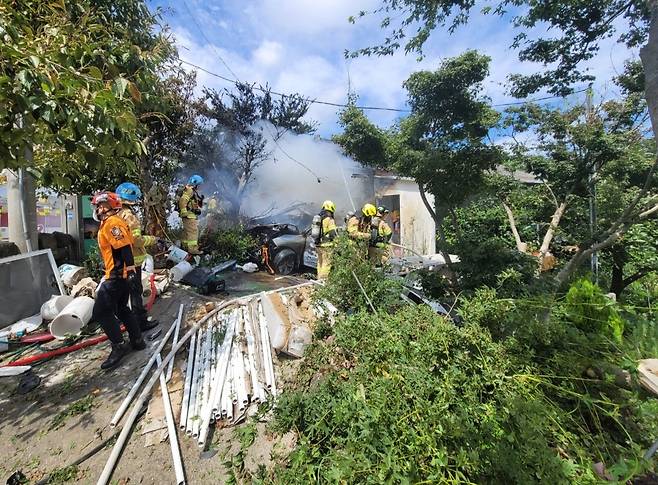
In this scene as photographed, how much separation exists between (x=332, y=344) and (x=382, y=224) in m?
4.42

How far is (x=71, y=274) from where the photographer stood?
17.0 feet

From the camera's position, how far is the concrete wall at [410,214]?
14.1m

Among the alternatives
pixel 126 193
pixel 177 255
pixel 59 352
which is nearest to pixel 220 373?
pixel 59 352

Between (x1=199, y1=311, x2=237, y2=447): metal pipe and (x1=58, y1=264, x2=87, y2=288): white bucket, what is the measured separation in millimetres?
2637

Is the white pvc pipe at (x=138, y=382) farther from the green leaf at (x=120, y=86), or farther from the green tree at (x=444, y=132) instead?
the green tree at (x=444, y=132)

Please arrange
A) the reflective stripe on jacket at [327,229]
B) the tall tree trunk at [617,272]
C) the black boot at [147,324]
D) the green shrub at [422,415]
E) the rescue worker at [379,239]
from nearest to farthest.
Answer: the green shrub at [422,415]
the black boot at [147,324]
the rescue worker at [379,239]
the reflective stripe on jacket at [327,229]
the tall tree trunk at [617,272]

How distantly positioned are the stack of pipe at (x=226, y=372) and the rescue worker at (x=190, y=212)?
3355 millimetres

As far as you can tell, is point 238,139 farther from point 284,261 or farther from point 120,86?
point 120,86

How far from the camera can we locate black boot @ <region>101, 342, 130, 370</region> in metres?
3.62

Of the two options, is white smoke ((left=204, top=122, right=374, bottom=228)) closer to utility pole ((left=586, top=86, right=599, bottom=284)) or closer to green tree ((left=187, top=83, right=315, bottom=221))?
green tree ((left=187, top=83, right=315, bottom=221))

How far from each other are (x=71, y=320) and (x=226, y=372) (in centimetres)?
234

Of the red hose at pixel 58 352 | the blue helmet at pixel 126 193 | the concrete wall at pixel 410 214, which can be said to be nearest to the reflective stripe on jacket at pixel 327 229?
the blue helmet at pixel 126 193

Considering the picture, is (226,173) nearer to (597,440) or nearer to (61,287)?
(61,287)


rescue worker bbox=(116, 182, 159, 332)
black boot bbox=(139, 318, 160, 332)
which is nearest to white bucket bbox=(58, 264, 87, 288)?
rescue worker bbox=(116, 182, 159, 332)
